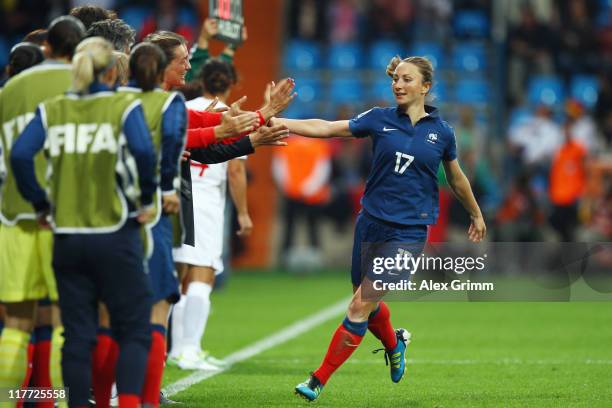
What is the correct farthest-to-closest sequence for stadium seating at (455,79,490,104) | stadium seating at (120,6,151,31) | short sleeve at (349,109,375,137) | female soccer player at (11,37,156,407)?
1. stadium seating at (120,6,151,31)
2. stadium seating at (455,79,490,104)
3. short sleeve at (349,109,375,137)
4. female soccer player at (11,37,156,407)

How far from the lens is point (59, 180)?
5.94 m

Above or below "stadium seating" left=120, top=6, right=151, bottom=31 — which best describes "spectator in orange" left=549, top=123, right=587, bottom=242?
below

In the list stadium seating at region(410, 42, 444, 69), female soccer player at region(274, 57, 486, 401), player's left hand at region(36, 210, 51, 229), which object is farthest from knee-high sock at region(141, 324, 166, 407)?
stadium seating at region(410, 42, 444, 69)

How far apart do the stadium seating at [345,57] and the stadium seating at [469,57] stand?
1749 millimetres

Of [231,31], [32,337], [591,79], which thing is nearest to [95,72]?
[32,337]

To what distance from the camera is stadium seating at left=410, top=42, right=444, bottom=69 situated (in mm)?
22906

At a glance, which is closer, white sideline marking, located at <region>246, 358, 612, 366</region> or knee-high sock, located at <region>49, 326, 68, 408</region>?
knee-high sock, located at <region>49, 326, 68, 408</region>

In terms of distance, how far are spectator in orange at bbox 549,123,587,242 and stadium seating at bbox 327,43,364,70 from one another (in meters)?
4.69

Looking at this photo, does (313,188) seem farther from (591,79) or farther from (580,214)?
(591,79)

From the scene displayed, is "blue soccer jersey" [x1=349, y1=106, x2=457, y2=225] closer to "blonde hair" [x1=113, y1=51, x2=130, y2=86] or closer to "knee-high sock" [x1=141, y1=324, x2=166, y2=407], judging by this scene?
"blonde hair" [x1=113, y1=51, x2=130, y2=86]

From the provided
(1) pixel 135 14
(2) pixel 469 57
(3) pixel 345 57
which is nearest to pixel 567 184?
(2) pixel 469 57

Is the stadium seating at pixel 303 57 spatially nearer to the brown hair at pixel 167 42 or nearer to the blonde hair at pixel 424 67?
the blonde hair at pixel 424 67

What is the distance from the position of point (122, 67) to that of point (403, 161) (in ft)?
6.49

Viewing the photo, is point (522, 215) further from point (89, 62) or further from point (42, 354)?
point (89, 62)
